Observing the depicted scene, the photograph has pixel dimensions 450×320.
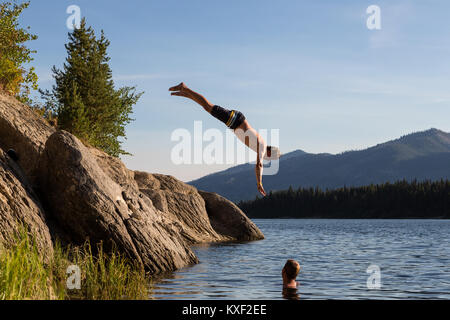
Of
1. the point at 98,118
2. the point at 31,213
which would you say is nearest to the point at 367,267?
the point at 31,213

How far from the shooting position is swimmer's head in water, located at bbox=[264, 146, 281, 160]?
11094 millimetres

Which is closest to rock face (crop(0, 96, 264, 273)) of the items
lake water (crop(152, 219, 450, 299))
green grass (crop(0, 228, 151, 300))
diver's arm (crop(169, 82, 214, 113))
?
green grass (crop(0, 228, 151, 300))

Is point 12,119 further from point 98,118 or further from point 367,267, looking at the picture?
point 98,118

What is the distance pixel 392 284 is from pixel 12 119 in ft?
53.3

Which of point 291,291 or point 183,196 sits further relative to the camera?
point 183,196

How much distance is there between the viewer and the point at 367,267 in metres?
25.0

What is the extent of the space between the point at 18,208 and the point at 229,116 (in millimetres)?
9536

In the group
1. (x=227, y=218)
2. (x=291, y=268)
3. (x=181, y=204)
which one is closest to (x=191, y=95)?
(x=291, y=268)

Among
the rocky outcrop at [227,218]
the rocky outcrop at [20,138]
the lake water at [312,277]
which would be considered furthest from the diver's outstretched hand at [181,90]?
the rocky outcrop at [227,218]

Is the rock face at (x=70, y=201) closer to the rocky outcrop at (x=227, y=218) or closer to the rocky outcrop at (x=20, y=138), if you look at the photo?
the rocky outcrop at (x=20, y=138)

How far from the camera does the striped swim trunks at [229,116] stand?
1118cm

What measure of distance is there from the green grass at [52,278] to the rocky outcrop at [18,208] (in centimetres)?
41

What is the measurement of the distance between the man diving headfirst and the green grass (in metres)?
4.59

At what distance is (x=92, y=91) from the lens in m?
50.9
